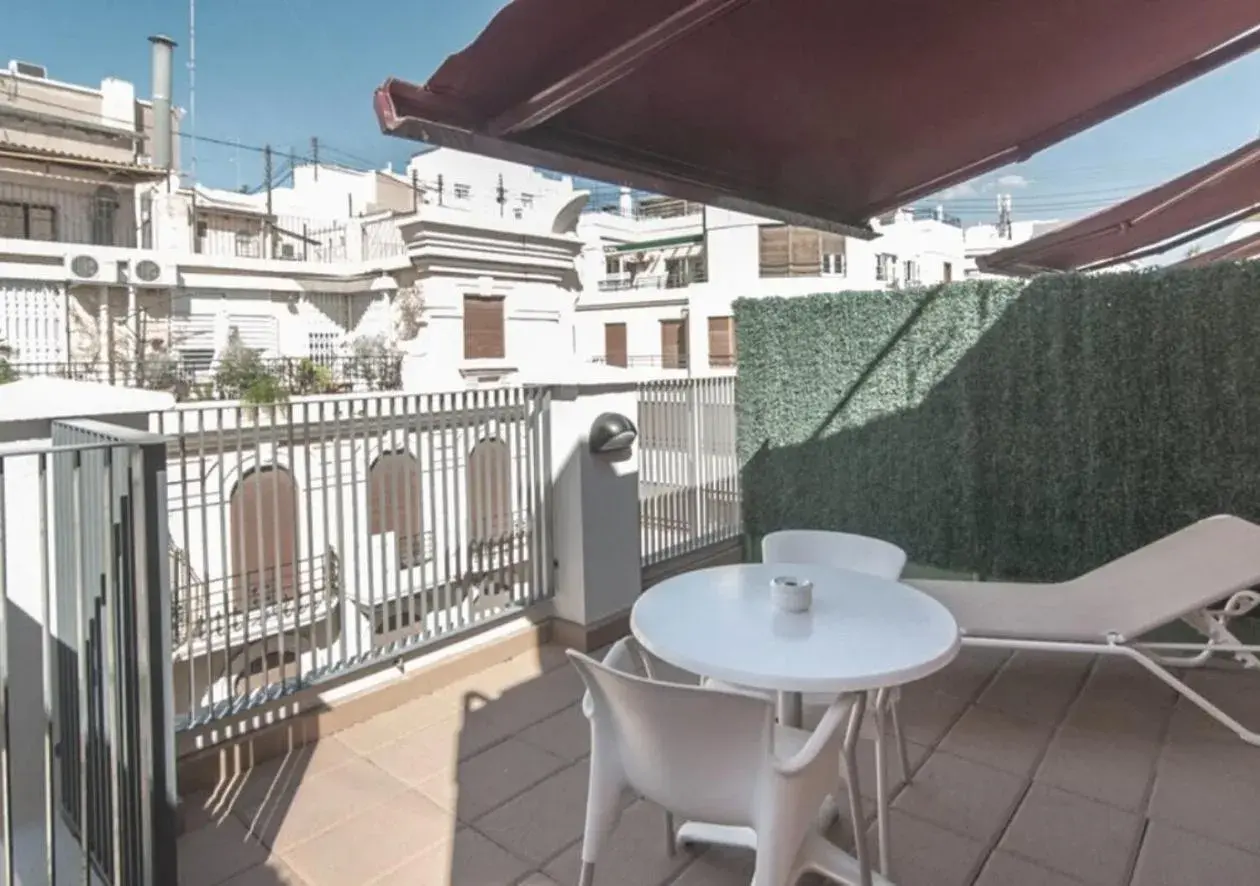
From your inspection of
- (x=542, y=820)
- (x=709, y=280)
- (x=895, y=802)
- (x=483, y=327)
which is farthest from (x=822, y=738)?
(x=709, y=280)

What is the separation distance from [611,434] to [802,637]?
2314 millimetres

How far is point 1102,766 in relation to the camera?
289 cm

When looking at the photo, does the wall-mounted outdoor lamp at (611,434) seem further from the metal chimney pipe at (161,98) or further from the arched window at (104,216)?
the metal chimney pipe at (161,98)

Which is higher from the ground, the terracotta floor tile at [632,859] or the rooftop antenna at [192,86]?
the rooftop antenna at [192,86]

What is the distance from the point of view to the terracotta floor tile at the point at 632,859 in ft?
7.51

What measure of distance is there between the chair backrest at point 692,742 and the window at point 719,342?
68.3 ft

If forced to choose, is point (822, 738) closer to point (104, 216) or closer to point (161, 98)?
point (104, 216)

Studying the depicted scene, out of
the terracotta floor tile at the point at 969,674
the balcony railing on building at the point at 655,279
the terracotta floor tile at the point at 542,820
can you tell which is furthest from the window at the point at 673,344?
the terracotta floor tile at the point at 542,820

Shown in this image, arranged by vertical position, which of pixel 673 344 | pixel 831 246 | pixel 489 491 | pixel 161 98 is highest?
pixel 161 98

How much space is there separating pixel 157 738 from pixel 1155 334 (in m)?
5.25

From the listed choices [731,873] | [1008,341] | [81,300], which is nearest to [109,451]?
[731,873]

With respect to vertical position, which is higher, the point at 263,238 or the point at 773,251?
the point at 773,251

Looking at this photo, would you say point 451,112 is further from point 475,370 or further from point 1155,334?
point 475,370

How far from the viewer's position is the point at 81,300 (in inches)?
518
